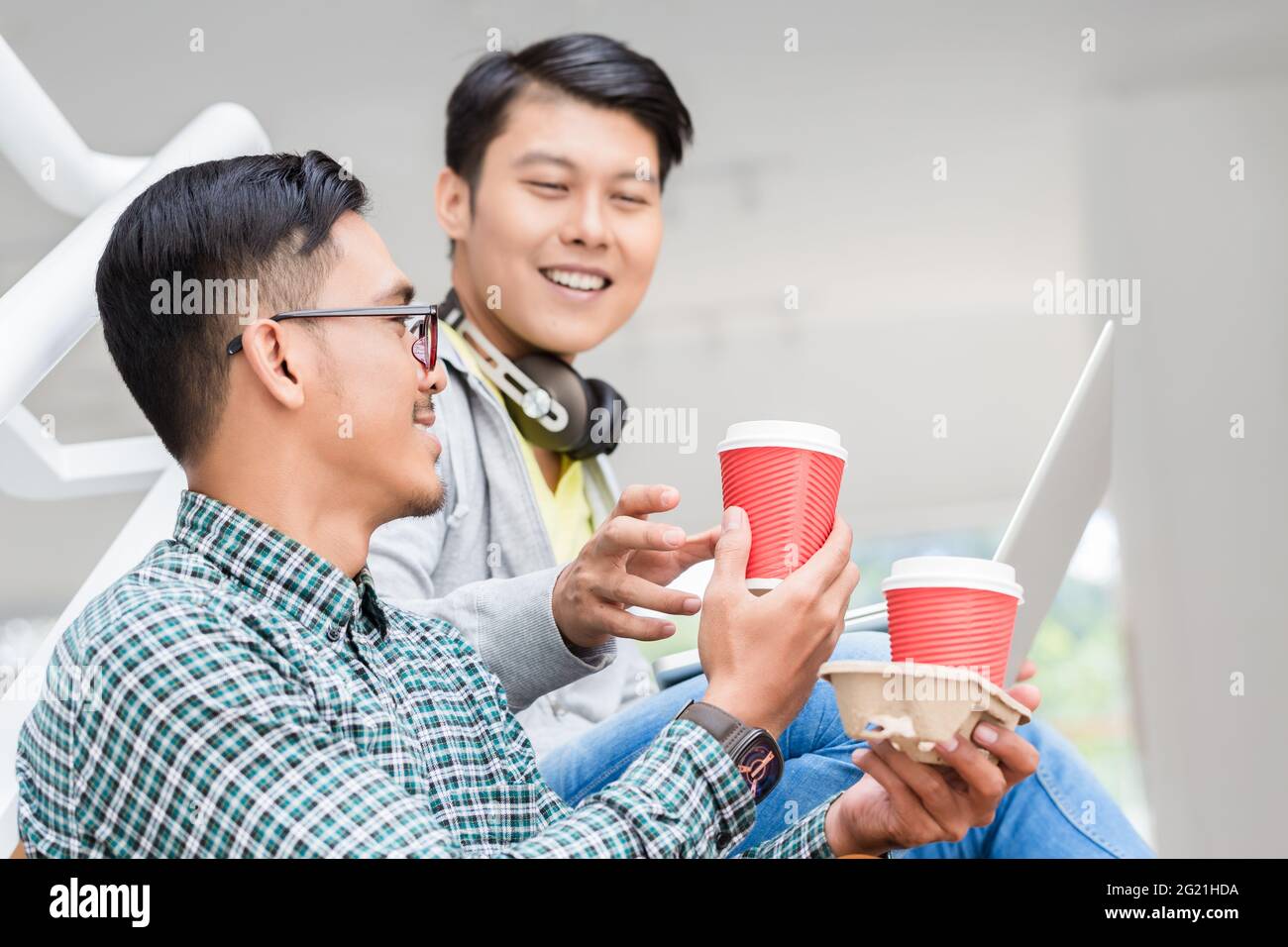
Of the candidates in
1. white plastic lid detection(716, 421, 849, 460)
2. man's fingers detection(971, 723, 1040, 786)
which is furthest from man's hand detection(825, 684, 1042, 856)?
white plastic lid detection(716, 421, 849, 460)

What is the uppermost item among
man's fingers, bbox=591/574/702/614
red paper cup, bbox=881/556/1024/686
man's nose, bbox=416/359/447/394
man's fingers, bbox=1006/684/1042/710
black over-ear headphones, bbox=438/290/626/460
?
man's nose, bbox=416/359/447/394

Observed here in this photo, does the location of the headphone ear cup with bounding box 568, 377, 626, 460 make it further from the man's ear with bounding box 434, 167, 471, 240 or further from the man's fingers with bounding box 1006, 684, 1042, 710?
the man's fingers with bounding box 1006, 684, 1042, 710

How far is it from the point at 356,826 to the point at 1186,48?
3605 millimetres

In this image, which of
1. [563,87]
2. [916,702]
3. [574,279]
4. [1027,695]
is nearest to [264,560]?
[916,702]

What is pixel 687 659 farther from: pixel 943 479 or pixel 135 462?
pixel 943 479

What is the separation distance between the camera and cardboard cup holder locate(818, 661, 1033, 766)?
0.82 m

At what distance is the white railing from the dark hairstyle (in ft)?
0.17

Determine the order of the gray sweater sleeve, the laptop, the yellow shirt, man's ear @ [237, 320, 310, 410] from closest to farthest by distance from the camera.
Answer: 1. man's ear @ [237, 320, 310, 410]
2. the laptop
3. the gray sweater sleeve
4. the yellow shirt

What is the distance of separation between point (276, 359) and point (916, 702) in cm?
52

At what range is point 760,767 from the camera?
33.8 inches

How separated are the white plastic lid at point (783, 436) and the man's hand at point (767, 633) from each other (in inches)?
2.7

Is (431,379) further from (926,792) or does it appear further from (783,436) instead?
(926,792)

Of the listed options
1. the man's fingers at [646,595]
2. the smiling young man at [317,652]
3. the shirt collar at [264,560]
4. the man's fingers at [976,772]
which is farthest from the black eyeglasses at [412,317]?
the man's fingers at [976,772]

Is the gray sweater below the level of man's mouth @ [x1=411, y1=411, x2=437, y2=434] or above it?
below
